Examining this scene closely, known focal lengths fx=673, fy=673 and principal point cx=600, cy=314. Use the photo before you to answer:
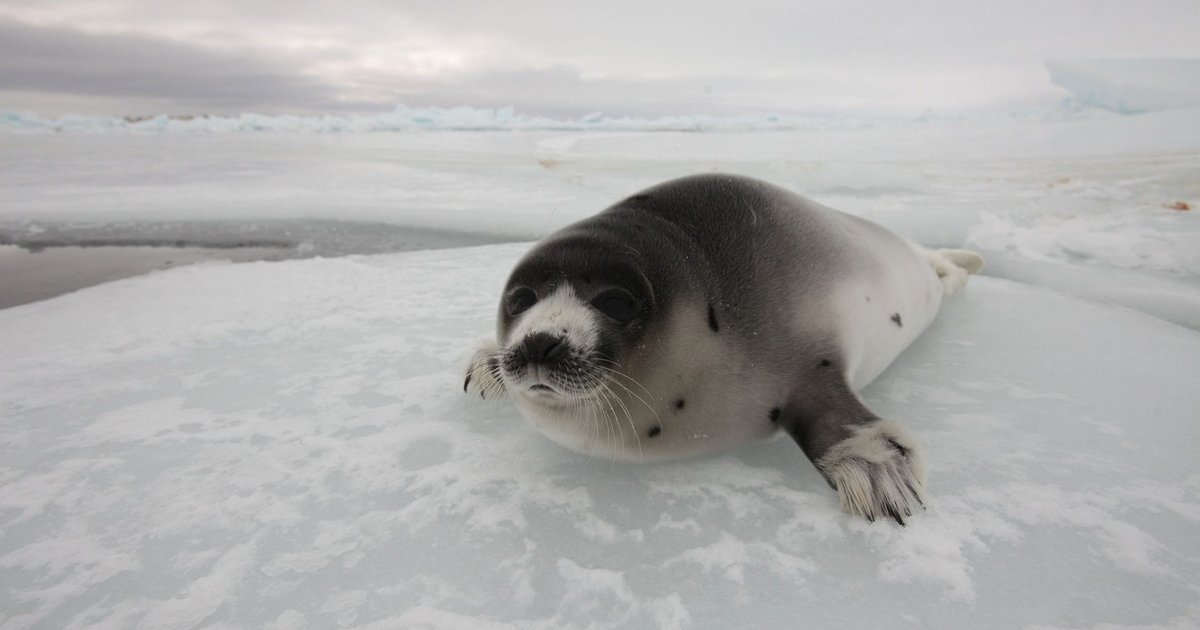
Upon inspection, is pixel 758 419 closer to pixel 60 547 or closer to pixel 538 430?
pixel 538 430

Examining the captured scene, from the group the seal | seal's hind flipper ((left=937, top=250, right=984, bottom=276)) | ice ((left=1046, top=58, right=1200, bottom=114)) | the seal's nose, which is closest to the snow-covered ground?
the seal

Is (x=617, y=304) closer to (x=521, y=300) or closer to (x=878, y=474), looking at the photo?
(x=521, y=300)

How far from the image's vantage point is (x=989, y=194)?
688 cm

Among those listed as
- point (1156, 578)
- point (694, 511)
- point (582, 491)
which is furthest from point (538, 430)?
point (1156, 578)

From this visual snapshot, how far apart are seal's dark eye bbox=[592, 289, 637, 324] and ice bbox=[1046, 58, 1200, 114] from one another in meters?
20.6

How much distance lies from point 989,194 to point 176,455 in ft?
24.2

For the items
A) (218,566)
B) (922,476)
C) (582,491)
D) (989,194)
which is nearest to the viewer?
(218,566)

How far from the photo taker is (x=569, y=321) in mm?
1597

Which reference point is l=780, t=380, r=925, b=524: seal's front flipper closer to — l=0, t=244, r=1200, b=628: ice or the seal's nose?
l=0, t=244, r=1200, b=628: ice

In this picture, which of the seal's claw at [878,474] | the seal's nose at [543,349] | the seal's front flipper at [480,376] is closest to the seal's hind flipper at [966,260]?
the seal's claw at [878,474]

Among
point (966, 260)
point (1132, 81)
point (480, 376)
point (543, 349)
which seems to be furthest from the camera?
point (1132, 81)

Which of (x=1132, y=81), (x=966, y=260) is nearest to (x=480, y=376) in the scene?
(x=966, y=260)

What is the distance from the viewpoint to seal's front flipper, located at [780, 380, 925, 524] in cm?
153

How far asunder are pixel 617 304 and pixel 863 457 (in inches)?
26.9
